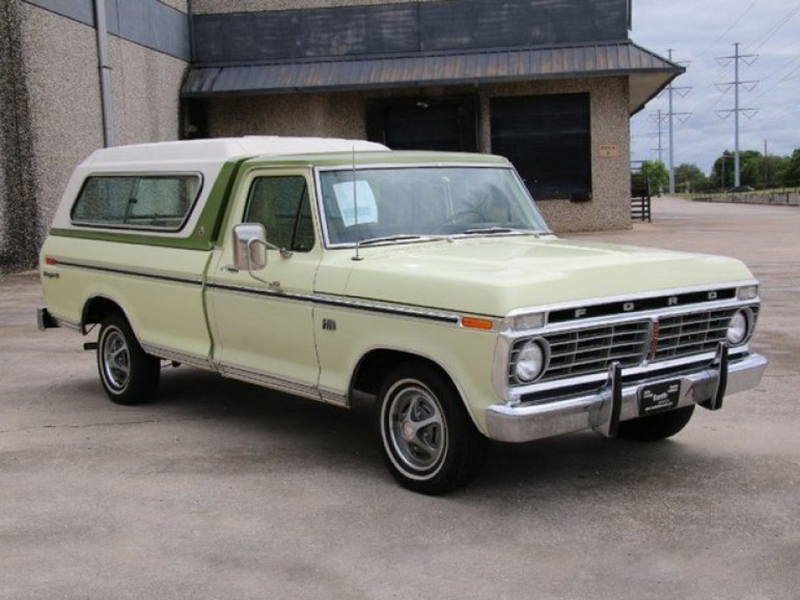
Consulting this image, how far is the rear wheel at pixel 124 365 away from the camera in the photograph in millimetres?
7398

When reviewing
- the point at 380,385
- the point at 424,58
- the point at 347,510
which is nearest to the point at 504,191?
the point at 380,385

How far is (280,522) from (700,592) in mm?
2001

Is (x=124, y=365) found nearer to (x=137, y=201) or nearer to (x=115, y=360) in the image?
(x=115, y=360)

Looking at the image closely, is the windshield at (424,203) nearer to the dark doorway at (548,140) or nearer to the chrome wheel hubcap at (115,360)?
the chrome wheel hubcap at (115,360)

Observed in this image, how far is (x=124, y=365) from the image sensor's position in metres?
7.58

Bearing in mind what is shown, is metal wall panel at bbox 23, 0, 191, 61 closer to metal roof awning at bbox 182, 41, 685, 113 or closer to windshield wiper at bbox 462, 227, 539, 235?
metal roof awning at bbox 182, 41, 685, 113

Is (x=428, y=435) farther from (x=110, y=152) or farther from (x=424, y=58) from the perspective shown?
(x=424, y=58)

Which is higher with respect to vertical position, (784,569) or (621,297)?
(621,297)

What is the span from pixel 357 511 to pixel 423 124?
19138 mm

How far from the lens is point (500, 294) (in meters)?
4.68

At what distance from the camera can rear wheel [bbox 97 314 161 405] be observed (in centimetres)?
740

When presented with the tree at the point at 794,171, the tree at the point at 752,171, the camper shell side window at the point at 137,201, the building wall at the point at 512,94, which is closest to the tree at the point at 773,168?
the tree at the point at 752,171

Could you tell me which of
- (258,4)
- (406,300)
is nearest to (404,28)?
(258,4)

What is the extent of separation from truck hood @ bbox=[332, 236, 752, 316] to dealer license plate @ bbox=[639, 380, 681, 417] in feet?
1.62
